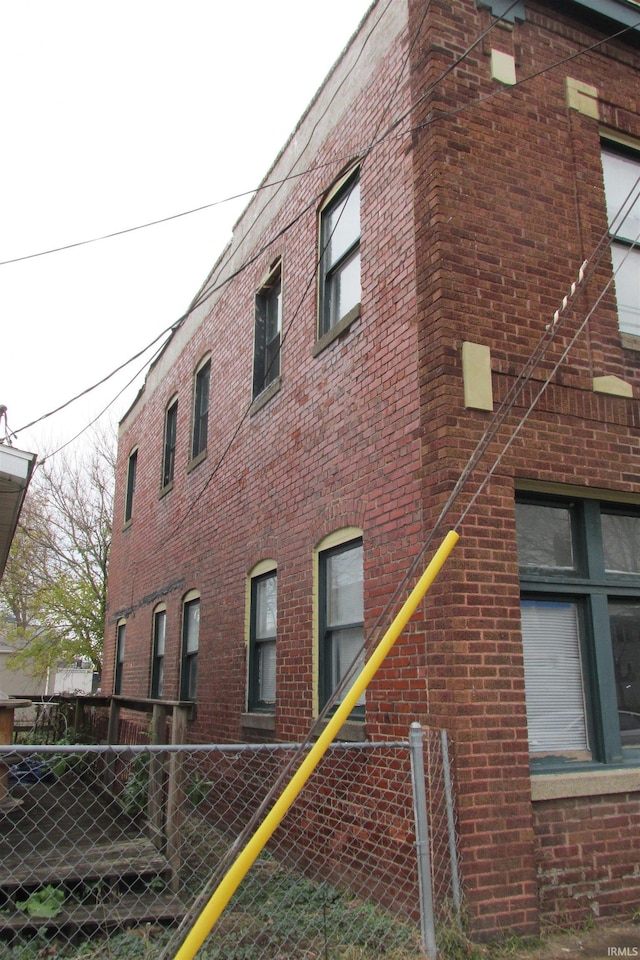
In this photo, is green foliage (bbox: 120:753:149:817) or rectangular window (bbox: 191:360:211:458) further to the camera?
rectangular window (bbox: 191:360:211:458)

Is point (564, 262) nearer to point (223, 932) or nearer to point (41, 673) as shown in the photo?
point (223, 932)

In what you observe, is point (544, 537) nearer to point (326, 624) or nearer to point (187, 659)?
point (326, 624)

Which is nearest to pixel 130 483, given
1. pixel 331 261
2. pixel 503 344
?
pixel 331 261

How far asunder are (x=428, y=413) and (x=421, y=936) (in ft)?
11.1

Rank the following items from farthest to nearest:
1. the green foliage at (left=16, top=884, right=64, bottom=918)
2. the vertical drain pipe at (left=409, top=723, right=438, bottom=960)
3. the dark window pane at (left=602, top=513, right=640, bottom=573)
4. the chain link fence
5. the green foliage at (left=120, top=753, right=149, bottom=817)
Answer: the green foliage at (left=120, top=753, right=149, bottom=817) → the dark window pane at (left=602, top=513, right=640, bottom=573) → the green foliage at (left=16, top=884, right=64, bottom=918) → the chain link fence → the vertical drain pipe at (left=409, top=723, right=438, bottom=960)

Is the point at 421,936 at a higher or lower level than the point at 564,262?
lower

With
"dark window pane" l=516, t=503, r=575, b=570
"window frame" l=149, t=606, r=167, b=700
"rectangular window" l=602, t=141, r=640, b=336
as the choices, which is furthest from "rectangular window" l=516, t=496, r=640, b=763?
"window frame" l=149, t=606, r=167, b=700

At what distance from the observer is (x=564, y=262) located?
21.2ft

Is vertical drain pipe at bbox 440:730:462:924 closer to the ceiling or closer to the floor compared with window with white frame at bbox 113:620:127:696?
closer to the floor

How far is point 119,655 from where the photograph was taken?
16734 mm

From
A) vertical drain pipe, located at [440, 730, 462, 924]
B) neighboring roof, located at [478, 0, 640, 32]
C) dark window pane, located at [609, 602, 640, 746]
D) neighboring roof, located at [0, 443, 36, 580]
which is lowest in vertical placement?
vertical drain pipe, located at [440, 730, 462, 924]

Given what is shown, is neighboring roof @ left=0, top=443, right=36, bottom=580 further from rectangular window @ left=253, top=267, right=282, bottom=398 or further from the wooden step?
rectangular window @ left=253, top=267, right=282, bottom=398

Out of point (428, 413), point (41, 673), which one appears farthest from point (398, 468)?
point (41, 673)

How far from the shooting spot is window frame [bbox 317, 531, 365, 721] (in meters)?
6.93
